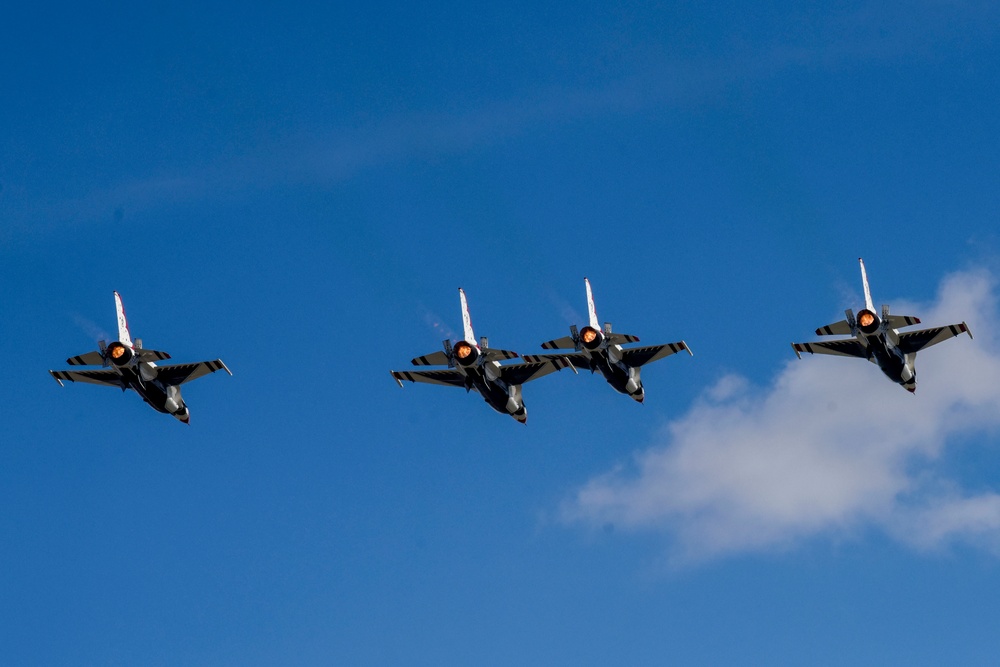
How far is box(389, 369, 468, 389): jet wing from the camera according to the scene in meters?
125

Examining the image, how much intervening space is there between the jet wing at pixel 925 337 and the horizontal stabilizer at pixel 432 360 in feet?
82.8

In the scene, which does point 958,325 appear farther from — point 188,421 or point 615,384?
point 188,421

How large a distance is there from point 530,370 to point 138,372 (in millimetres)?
21699

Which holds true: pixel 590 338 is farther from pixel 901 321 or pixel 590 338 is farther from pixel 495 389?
pixel 901 321

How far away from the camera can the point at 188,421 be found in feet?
409

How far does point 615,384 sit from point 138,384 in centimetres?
2707

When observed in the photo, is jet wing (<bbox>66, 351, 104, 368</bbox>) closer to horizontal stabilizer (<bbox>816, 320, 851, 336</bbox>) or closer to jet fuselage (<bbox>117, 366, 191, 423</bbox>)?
jet fuselage (<bbox>117, 366, 191, 423</bbox>)

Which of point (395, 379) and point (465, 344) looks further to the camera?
point (395, 379)

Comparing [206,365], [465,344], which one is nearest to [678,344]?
[465,344]

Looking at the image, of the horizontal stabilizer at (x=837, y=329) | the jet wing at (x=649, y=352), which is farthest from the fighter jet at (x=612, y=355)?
the horizontal stabilizer at (x=837, y=329)

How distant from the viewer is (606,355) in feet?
408

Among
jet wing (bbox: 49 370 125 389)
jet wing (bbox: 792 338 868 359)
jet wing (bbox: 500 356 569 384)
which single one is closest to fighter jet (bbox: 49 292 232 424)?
jet wing (bbox: 49 370 125 389)

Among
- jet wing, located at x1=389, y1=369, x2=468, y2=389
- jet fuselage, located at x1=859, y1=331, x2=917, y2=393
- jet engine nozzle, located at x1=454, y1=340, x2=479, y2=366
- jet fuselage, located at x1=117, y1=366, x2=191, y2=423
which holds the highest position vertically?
jet wing, located at x1=389, y1=369, x2=468, y2=389

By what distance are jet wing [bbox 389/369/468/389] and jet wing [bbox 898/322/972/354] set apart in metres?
24.7
